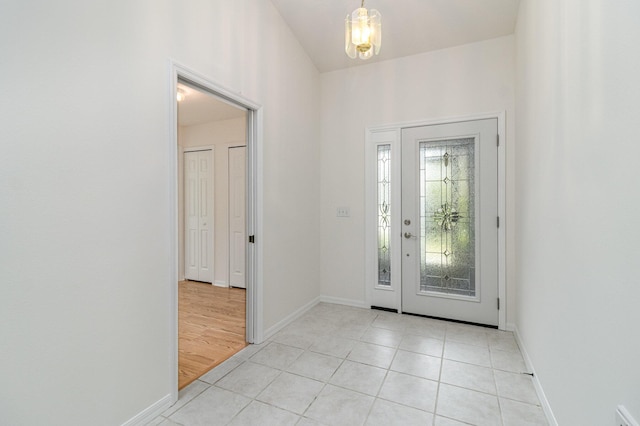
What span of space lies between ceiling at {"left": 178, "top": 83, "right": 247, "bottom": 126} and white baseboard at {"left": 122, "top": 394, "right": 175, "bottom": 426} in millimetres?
3253

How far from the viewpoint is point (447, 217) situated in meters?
3.40

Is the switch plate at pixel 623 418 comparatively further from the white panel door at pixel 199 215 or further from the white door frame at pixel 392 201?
the white panel door at pixel 199 215

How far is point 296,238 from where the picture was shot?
353 centimetres

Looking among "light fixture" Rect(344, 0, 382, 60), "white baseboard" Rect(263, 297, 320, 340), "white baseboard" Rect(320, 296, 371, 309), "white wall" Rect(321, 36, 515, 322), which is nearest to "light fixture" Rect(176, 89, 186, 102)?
"white wall" Rect(321, 36, 515, 322)

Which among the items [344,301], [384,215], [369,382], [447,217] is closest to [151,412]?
[369,382]

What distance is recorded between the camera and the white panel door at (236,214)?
4.78 metres

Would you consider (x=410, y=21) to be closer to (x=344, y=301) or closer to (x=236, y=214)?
(x=344, y=301)

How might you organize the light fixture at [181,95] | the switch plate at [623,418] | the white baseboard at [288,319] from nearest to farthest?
the switch plate at [623,418] → the white baseboard at [288,319] → the light fixture at [181,95]

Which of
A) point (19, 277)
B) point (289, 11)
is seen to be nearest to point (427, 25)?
point (289, 11)

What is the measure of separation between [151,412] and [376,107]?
143 inches

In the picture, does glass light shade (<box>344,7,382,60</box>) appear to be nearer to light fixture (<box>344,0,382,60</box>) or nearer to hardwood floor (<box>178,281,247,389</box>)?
light fixture (<box>344,0,382,60</box>)

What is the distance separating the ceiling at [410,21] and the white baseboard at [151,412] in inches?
143

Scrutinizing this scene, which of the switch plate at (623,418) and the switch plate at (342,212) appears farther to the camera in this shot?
the switch plate at (342,212)

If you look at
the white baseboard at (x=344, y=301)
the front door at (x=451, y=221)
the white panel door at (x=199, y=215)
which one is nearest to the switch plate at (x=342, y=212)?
the front door at (x=451, y=221)
